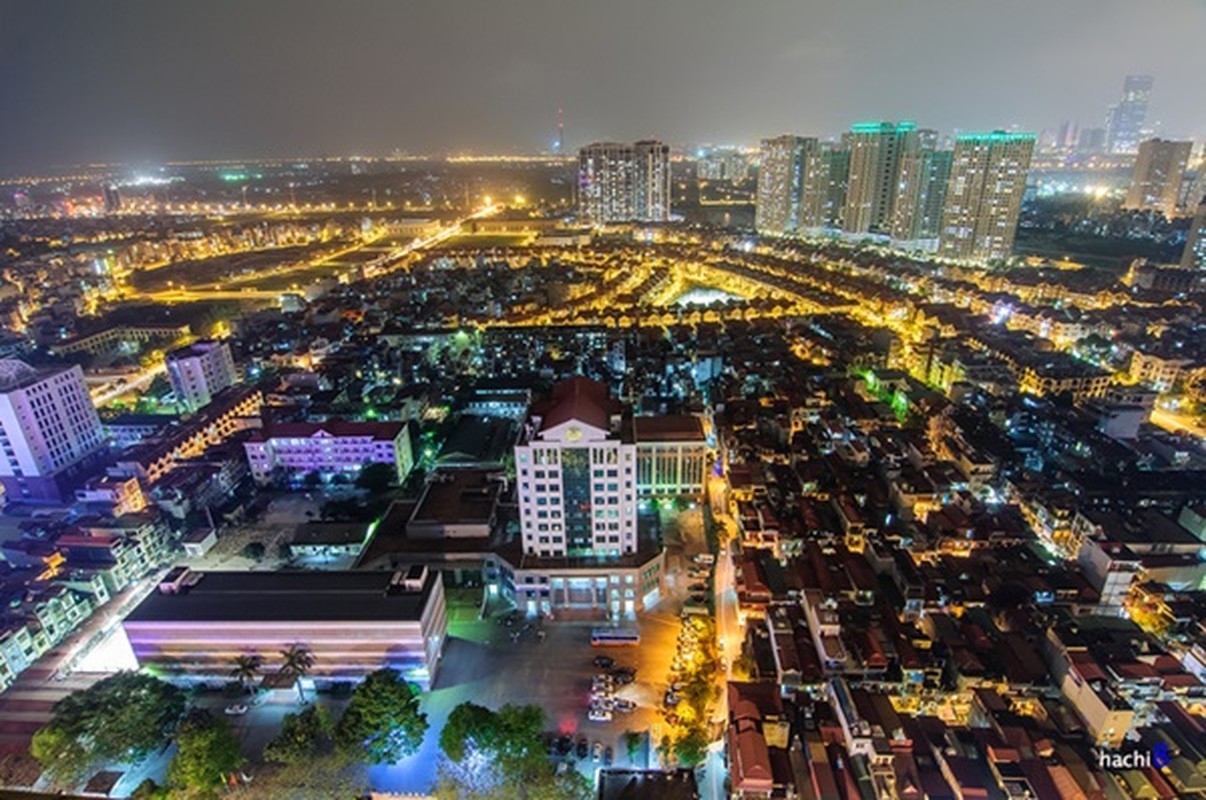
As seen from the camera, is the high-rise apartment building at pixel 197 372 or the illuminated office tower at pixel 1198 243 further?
the illuminated office tower at pixel 1198 243

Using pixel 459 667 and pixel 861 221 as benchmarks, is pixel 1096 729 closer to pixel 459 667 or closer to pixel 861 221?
pixel 459 667

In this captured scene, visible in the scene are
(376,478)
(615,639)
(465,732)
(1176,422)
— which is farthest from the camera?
(1176,422)

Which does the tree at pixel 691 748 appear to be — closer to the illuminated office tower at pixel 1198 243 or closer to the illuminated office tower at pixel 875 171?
the illuminated office tower at pixel 1198 243

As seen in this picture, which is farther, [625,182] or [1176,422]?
[625,182]

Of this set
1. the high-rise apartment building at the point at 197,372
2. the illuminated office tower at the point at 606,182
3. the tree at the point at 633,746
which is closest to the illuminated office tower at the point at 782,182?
the illuminated office tower at the point at 606,182

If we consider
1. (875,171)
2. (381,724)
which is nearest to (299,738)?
(381,724)

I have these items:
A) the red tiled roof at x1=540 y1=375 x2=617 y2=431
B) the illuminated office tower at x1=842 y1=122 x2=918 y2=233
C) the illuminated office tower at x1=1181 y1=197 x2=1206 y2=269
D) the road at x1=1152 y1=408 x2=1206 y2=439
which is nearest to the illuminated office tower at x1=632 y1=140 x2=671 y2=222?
the illuminated office tower at x1=842 y1=122 x2=918 y2=233

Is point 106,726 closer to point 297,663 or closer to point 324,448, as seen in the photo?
point 297,663
